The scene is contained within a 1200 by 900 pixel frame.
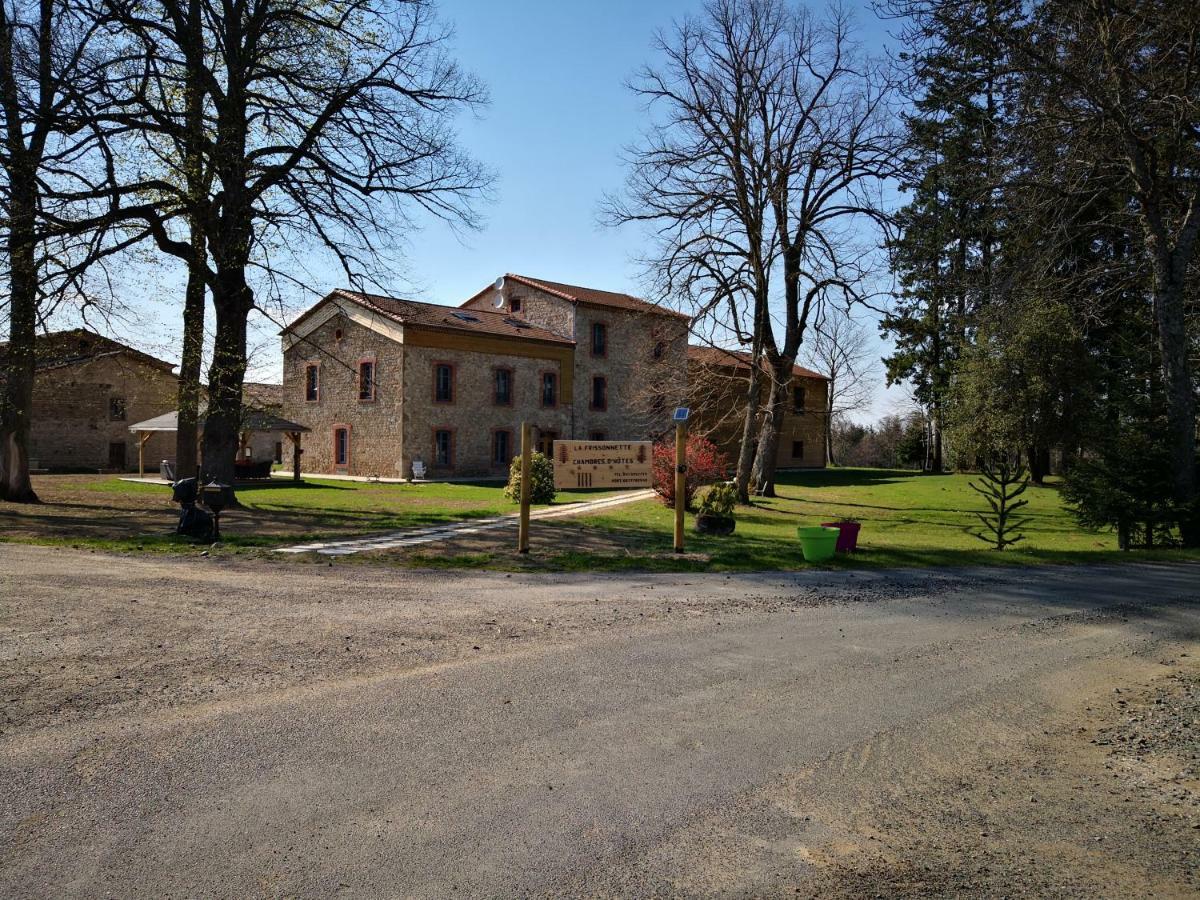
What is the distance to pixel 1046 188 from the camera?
15297 millimetres

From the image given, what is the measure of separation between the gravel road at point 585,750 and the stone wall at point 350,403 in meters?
29.0

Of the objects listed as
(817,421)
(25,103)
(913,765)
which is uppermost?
(25,103)

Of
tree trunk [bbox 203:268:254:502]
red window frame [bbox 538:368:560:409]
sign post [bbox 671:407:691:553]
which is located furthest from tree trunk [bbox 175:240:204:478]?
red window frame [bbox 538:368:560:409]

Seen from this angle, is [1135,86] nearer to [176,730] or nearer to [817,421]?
[176,730]

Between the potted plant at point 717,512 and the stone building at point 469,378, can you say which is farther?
the stone building at point 469,378

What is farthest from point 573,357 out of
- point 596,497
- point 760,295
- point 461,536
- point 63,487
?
point 461,536

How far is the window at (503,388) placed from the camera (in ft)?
131

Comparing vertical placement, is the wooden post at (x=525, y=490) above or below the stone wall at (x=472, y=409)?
below

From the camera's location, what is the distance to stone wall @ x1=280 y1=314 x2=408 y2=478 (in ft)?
122

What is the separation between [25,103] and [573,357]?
2852 cm

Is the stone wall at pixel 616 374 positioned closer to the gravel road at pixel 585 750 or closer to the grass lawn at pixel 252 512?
the grass lawn at pixel 252 512

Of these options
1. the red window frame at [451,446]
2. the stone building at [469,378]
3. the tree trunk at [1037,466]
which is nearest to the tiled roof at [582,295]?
the stone building at [469,378]

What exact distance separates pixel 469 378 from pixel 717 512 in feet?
73.4

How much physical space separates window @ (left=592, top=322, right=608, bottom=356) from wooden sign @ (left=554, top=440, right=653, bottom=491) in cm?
3016
